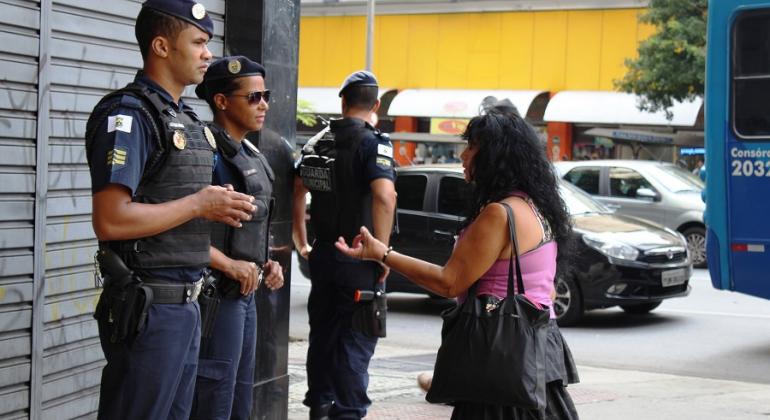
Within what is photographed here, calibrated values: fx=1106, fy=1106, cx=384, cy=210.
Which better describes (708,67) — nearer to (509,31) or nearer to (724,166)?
(724,166)

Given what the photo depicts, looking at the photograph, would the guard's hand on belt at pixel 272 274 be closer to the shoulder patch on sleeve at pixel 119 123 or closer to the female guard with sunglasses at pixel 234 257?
the female guard with sunglasses at pixel 234 257

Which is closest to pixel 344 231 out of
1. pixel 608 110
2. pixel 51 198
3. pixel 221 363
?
pixel 221 363

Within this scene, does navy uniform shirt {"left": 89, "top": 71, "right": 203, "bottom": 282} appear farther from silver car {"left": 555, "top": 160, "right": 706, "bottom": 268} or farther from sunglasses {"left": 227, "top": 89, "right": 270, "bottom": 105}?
silver car {"left": 555, "top": 160, "right": 706, "bottom": 268}

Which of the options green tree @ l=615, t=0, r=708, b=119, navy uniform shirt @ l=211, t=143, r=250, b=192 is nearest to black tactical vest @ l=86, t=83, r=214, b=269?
navy uniform shirt @ l=211, t=143, r=250, b=192

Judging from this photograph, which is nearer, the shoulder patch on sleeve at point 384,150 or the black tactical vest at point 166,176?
the black tactical vest at point 166,176

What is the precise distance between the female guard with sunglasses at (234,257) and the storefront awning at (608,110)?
2622 cm

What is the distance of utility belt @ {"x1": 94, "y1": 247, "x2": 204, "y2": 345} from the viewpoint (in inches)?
136

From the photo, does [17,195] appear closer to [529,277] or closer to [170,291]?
[170,291]

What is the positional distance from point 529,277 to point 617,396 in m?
4.22

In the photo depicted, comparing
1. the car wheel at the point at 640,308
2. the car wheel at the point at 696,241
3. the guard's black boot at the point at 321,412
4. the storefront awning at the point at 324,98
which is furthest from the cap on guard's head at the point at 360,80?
the storefront awning at the point at 324,98

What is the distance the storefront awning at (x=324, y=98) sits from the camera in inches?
1433

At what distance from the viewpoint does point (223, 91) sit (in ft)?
16.0

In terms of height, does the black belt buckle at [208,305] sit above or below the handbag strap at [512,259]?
below

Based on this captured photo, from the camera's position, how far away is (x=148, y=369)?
11.5 ft
